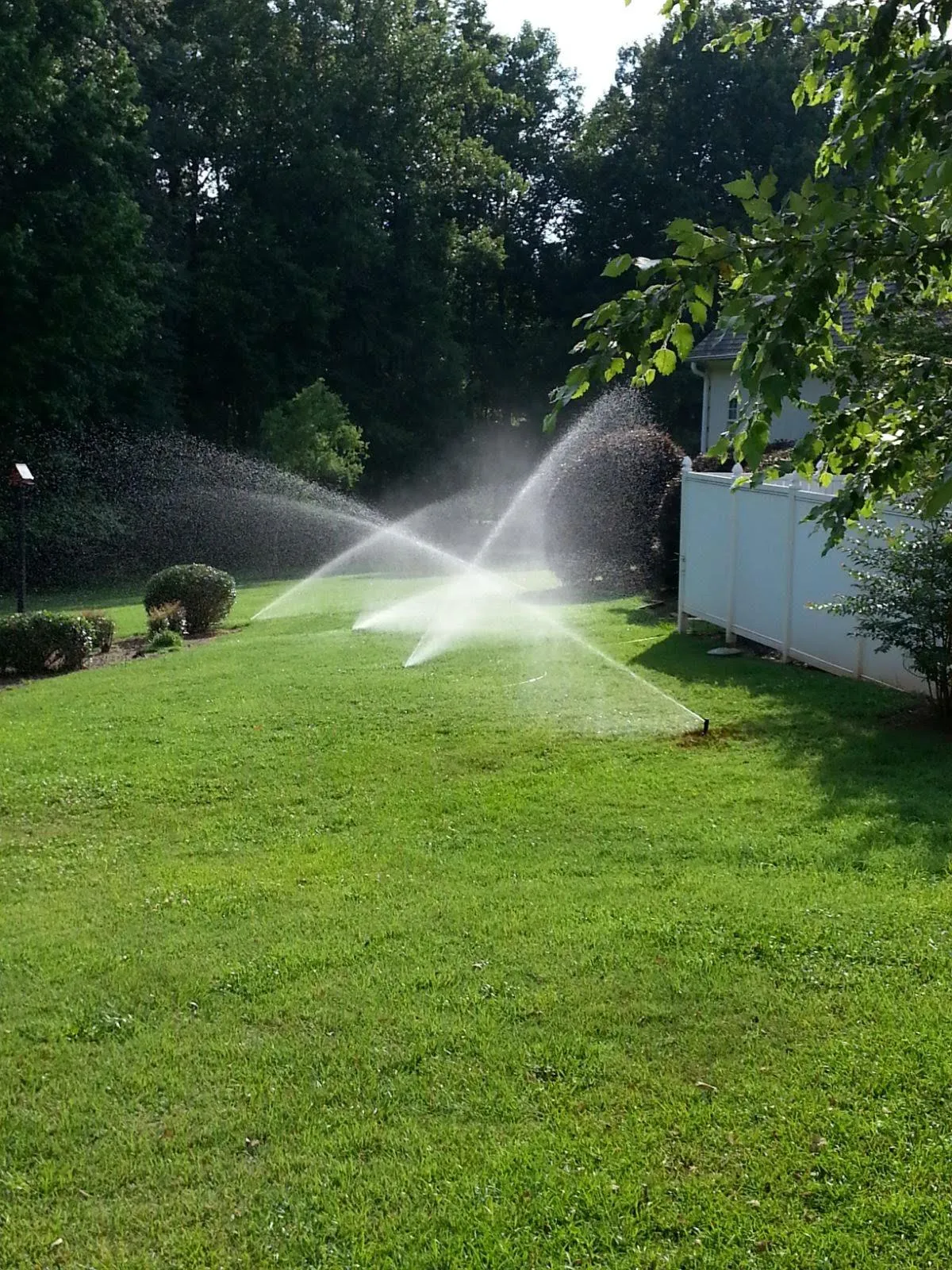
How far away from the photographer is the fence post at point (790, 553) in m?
9.95

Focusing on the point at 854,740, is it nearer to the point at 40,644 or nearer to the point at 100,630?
the point at 40,644

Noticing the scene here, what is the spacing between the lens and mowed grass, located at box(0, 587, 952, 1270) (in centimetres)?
297

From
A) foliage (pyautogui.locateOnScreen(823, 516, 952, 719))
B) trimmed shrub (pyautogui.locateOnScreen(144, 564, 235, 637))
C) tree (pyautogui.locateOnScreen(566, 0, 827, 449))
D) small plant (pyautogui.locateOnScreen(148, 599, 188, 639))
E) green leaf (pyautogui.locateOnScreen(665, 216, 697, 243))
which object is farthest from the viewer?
tree (pyautogui.locateOnScreen(566, 0, 827, 449))

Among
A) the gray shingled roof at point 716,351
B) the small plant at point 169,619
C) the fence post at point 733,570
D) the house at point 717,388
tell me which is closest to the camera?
the fence post at point 733,570

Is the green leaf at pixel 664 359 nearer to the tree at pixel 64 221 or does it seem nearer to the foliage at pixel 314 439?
the tree at pixel 64 221

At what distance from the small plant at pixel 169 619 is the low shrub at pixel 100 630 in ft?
1.96

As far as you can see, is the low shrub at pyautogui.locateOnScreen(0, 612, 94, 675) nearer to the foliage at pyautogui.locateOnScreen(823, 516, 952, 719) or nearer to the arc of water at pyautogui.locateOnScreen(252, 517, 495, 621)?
the arc of water at pyautogui.locateOnScreen(252, 517, 495, 621)

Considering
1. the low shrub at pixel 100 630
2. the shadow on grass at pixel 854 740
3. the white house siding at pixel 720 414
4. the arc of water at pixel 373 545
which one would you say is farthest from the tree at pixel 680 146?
the shadow on grass at pixel 854 740

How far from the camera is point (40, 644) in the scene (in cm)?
1298

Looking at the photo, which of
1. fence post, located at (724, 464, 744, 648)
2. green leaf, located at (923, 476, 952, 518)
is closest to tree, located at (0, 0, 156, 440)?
fence post, located at (724, 464, 744, 648)

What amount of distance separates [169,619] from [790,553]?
8.42 meters

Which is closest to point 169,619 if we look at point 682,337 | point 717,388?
point 682,337

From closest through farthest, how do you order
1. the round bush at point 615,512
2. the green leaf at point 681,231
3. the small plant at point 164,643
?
1. the green leaf at point 681,231
2. the small plant at point 164,643
3. the round bush at point 615,512

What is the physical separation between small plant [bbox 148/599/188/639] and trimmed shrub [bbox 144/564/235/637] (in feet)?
0.46
